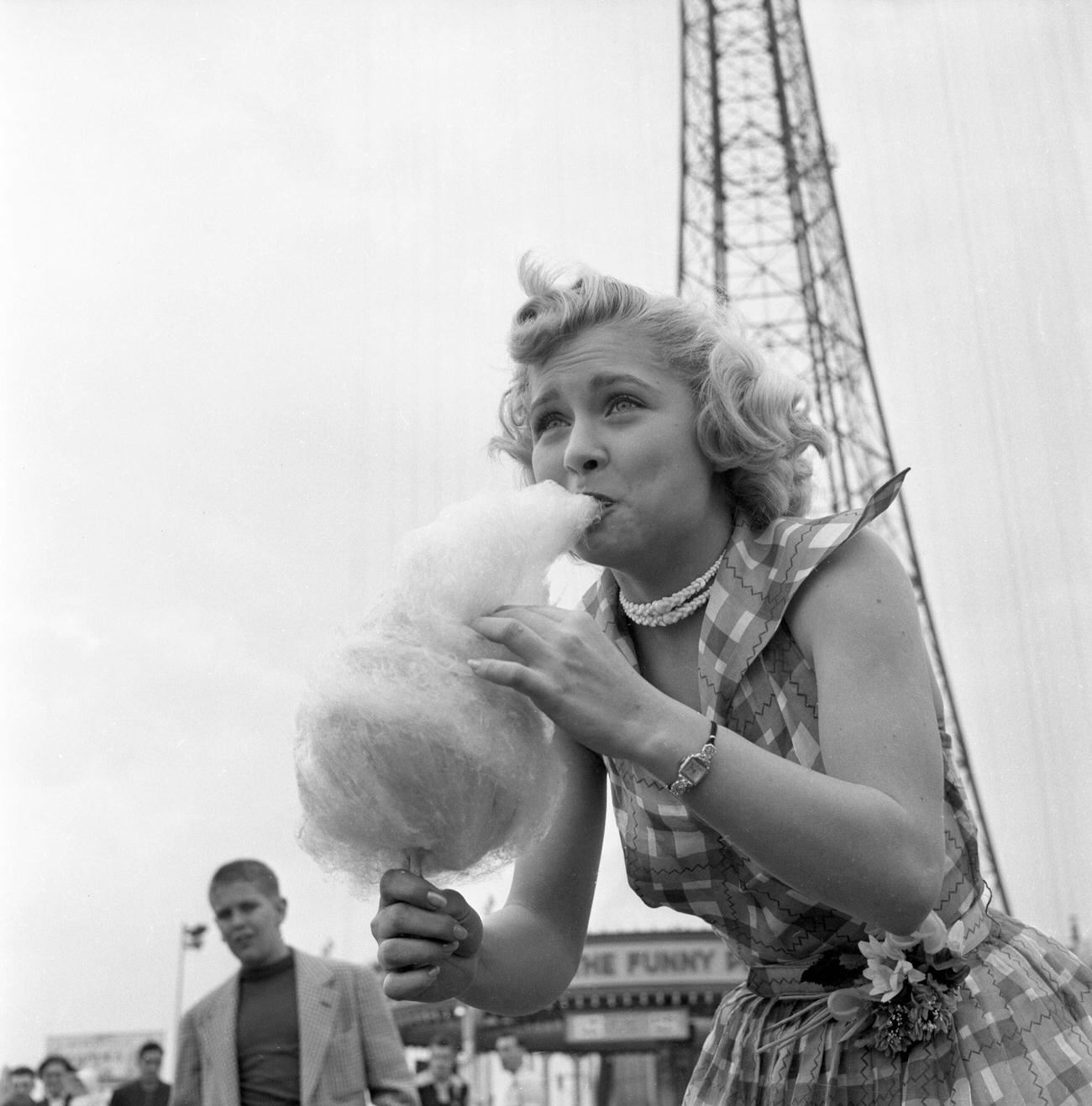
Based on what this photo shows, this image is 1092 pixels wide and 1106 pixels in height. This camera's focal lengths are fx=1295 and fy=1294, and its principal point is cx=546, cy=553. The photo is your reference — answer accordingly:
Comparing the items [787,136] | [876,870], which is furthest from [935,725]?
[787,136]

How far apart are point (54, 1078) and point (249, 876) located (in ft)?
19.0

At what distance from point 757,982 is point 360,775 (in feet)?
2.39

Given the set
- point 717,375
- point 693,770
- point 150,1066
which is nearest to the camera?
point 693,770

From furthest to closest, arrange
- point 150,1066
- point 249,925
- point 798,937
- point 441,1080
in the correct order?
point 441,1080 < point 150,1066 < point 249,925 < point 798,937

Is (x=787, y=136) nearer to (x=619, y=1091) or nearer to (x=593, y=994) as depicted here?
(x=593, y=994)

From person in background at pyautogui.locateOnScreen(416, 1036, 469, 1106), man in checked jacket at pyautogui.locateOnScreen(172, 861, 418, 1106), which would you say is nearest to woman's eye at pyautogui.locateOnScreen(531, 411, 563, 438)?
man in checked jacket at pyautogui.locateOnScreen(172, 861, 418, 1106)

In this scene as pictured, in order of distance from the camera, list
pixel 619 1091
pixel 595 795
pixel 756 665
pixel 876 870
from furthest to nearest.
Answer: pixel 619 1091
pixel 595 795
pixel 756 665
pixel 876 870

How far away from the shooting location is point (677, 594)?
187 centimetres

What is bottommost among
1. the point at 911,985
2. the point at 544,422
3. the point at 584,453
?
the point at 911,985

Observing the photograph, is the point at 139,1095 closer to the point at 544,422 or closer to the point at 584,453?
the point at 544,422

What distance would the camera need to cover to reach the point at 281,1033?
4199 millimetres

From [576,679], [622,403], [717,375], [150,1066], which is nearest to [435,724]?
[576,679]

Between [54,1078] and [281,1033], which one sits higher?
[54,1078]

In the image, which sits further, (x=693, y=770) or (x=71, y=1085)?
(x=71, y=1085)
